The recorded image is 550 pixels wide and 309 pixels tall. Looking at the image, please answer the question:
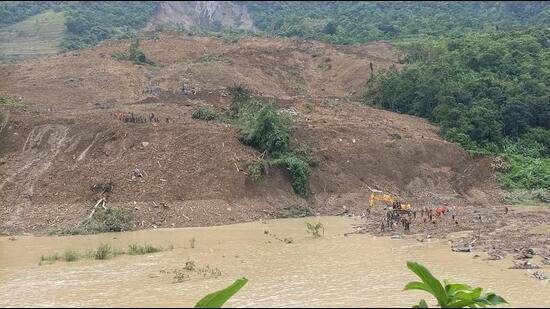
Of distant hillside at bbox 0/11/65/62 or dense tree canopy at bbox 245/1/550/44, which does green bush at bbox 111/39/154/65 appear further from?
dense tree canopy at bbox 245/1/550/44

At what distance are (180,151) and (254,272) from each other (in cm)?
1216

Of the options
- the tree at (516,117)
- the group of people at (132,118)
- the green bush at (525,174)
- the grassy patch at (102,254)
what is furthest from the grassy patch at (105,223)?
the tree at (516,117)

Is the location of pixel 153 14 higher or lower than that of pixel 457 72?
higher

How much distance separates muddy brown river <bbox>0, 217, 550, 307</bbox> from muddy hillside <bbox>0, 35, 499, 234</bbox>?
280cm

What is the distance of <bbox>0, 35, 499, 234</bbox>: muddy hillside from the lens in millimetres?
21375

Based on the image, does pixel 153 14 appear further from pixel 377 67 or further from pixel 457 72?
pixel 457 72

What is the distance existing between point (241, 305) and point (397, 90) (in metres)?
29.7

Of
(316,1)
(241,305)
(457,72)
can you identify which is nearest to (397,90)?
(457,72)

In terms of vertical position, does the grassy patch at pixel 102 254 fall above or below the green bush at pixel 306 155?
below

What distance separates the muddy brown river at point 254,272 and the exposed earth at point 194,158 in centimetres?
201

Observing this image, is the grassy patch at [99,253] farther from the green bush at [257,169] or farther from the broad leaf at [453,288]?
the broad leaf at [453,288]

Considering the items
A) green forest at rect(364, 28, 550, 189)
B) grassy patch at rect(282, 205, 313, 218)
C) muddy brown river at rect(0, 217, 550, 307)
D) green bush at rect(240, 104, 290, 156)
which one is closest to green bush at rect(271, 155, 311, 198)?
green bush at rect(240, 104, 290, 156)

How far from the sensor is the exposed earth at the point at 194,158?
68.2 feet

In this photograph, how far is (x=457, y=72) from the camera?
38656 millimetres
